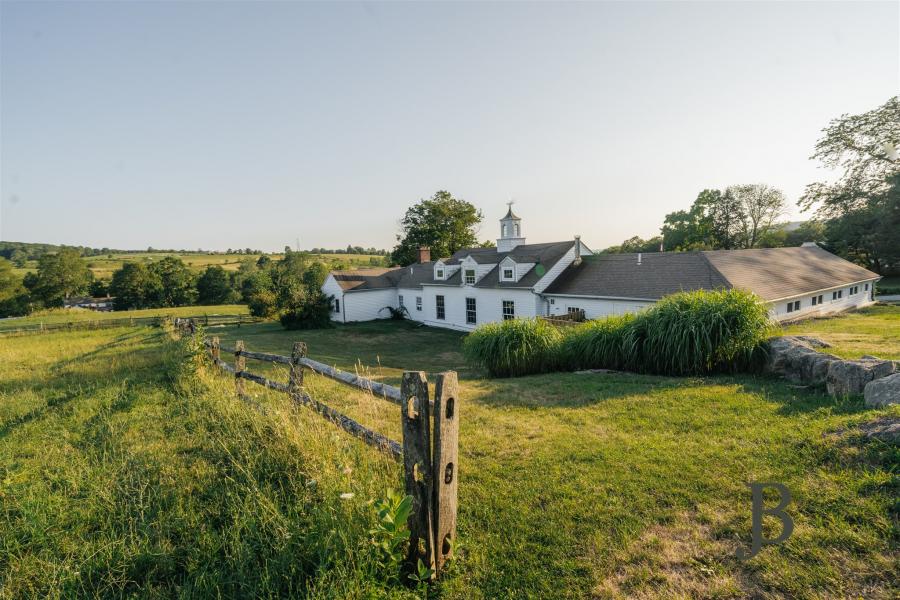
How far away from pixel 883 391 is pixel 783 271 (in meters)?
19.8

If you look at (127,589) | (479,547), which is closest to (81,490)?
(127,589)

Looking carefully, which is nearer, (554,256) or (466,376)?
(466,376)

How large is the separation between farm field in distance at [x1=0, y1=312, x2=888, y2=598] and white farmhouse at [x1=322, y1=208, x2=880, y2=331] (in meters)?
12.3

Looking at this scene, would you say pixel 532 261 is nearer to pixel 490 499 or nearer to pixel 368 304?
pixel 368 304

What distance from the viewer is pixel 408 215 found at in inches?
1789

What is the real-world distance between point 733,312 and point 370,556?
909 centimetres

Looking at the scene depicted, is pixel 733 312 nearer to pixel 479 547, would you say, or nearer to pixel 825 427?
pixel 825 427

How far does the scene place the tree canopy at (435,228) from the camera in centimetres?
4481

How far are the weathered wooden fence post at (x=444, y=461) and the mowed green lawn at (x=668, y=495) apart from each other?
30 cm

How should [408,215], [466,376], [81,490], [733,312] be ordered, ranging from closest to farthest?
[81,490] → [733,312] → [466,376] → [408,215]

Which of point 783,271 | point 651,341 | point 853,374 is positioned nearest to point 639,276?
point 783,271

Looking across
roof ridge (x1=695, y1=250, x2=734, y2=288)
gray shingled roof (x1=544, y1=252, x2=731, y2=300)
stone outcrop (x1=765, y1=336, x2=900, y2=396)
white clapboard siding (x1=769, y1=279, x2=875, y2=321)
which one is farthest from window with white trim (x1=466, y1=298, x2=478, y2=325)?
stone outcrop (x1=765, y1=336, x2=900, y2=396)

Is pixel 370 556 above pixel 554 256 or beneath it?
beneath

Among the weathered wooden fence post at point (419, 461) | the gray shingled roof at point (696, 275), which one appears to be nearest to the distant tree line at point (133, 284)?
the gray shingled roof at point (696, 275)
